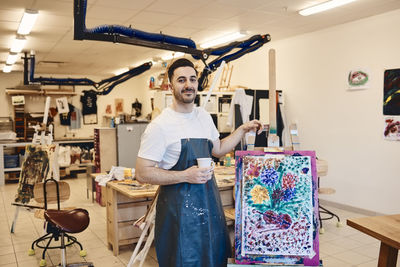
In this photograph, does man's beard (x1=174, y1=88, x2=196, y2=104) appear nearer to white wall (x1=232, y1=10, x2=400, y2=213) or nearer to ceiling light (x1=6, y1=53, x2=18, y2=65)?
white wall (x1=232, y1=10, x2=400, y2=213)

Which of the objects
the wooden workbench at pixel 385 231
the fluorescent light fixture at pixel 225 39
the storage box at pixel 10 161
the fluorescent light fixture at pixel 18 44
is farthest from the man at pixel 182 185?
the storage box at pixel 10 161

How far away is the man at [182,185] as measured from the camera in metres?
1.89

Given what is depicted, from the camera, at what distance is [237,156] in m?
1.97

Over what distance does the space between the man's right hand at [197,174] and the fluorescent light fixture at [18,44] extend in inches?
233

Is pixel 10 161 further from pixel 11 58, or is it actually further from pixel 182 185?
pixel 182 185

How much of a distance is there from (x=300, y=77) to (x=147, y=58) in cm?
416

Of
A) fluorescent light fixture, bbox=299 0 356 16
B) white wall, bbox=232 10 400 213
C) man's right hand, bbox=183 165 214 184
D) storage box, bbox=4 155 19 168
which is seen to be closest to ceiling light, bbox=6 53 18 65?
storage box, bbox=4 155 19 168

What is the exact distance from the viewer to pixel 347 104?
5.76 m

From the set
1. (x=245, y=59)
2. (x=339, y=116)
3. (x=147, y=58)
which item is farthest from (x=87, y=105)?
(x=339, y=116)

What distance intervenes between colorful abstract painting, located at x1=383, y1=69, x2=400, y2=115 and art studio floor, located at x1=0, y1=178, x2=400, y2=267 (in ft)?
5.58

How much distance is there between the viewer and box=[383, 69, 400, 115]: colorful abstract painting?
5.04 metres

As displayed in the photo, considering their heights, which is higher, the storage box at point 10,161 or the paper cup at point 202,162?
the paper cup at point 202,162

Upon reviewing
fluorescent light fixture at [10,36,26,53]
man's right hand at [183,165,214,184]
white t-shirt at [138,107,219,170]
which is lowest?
man's right hand at [183,165,214,184]

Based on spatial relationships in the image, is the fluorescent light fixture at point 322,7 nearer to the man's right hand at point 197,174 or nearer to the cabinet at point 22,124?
the man's right hand at point 197,174
